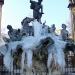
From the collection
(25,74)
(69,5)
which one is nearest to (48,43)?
(25,74)

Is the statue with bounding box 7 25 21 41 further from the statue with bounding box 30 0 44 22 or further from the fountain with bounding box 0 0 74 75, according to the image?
the statue with bounding box 30 0 44 22

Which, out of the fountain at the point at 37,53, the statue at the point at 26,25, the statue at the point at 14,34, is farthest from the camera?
the statue at the point at 26,25

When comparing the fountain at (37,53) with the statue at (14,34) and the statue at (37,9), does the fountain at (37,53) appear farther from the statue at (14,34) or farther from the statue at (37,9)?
the statue at (37,9)

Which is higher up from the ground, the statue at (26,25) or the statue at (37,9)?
the statue at (37,9)

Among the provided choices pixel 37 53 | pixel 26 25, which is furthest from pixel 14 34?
pixel 37 53

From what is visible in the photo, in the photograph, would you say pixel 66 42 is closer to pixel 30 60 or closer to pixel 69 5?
pixel 30 60

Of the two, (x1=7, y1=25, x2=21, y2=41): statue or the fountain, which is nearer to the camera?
the fountain

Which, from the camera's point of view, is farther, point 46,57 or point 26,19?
point 26,19

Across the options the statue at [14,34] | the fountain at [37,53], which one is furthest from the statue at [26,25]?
the fountain at [37,53]

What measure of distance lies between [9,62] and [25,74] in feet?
4.47

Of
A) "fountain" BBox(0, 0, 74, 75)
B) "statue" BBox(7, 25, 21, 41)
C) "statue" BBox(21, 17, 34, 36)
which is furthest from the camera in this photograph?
"statue" BBox(21, 17, 34, 36)

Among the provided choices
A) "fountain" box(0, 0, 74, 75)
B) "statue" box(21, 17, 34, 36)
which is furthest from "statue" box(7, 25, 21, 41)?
"statue" box(21, 17, 34, 36)

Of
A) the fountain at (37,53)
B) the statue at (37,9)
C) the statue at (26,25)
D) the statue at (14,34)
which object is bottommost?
the fountain at (37,53)

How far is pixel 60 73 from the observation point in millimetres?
15414
